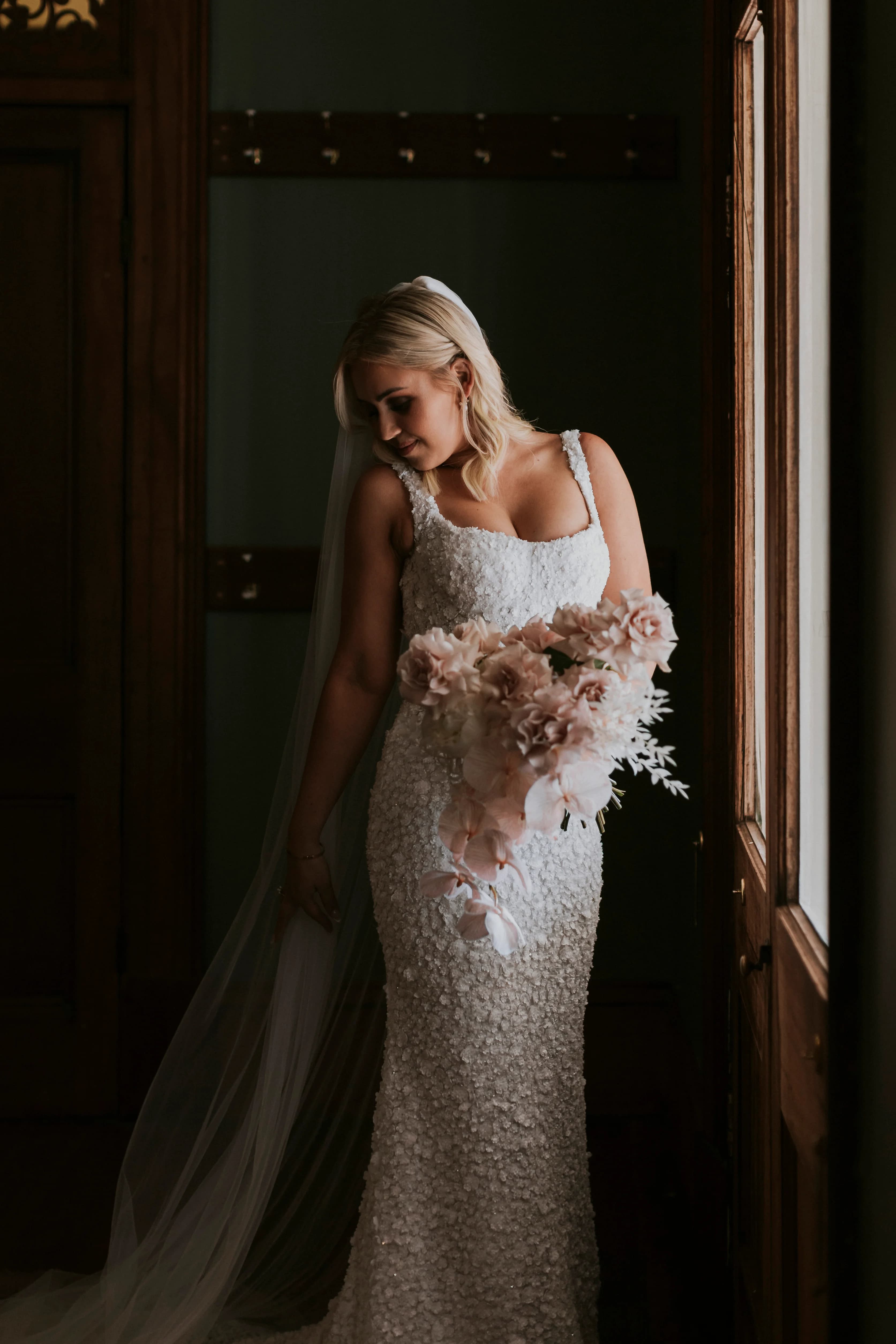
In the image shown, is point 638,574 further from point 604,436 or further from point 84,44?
point 84,44

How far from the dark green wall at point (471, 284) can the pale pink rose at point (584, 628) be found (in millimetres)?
1631

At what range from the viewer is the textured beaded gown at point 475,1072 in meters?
1.89

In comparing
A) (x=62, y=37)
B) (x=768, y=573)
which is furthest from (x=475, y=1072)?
(x=62, y=37)

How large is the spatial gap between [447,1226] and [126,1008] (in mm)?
1536

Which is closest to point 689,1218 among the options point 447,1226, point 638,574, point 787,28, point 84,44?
point 447,1226

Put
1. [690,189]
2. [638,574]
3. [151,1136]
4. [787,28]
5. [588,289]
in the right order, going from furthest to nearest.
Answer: [588,289] → [690,189] → [151,1136] → [638,574] → [787,28]

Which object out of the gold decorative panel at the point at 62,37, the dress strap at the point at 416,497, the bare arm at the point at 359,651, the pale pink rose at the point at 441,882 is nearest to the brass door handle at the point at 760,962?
the pale pink rose at the point at 441,882

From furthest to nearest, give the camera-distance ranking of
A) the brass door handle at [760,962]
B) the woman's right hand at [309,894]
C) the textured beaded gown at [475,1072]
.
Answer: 1. the woman's right hand at [309,894]
2. the textured beaded gown at [475,1072]
3. the brass door handle at [760,962]

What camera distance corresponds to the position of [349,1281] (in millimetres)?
1984

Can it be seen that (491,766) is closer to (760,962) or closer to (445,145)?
(760,962)

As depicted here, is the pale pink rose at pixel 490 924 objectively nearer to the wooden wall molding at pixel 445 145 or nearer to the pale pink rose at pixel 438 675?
the pale pink rose at pixel 438 675

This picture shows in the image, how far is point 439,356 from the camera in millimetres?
1980

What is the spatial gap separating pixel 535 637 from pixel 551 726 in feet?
0.60

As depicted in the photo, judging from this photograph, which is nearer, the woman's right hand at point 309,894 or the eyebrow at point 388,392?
the eyebrow at point 388,392
